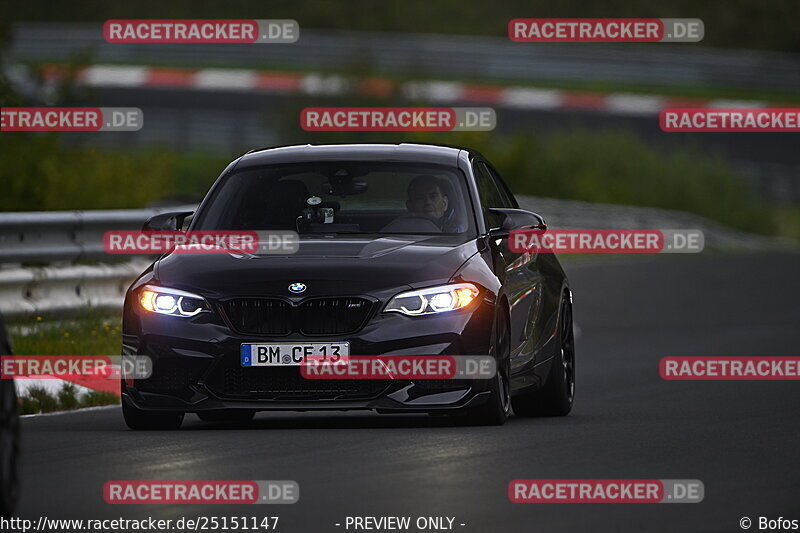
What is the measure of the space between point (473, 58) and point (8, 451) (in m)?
52.1

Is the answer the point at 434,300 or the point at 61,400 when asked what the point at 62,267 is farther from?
the point at 434,300

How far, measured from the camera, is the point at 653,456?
413 inches

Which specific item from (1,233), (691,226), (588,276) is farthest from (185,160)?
(1,233)

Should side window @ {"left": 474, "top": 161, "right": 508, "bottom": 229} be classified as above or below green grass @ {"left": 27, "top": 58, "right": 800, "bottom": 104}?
above

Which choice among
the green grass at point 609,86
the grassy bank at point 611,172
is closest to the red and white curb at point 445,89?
the green grass at point 609,86

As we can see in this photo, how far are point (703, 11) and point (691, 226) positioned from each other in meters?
40.9

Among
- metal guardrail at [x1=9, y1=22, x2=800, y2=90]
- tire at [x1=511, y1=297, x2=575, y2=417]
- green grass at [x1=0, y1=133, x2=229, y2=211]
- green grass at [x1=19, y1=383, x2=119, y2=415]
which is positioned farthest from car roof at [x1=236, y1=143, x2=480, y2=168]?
metal guardrail at [x1=9, y1=22, x2=800, y2=90]

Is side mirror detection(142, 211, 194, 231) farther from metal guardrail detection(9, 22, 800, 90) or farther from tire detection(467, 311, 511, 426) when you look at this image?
metal guardrail detection(9, 22, 800, 90)

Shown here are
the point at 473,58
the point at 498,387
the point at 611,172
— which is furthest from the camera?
the point at 473,58

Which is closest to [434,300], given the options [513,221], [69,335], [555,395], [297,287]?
[297,287]

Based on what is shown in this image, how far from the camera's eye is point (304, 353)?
1123 centimetres

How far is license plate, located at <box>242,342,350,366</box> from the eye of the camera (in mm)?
11227

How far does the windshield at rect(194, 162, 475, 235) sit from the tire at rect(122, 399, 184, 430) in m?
1.23

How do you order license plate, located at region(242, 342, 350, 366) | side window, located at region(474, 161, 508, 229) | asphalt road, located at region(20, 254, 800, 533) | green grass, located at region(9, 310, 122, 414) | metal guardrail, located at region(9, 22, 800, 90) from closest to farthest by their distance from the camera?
asphalt road, located at region(20, 254, 800, 533) < license plate, located at region(242, 342, 350, 366) < side window, located at region(474, 161, 508, 229) < green grass, located at region(9, 310, 122, 414) < metal guardrail, located at region(9, 22, 800, 90)
